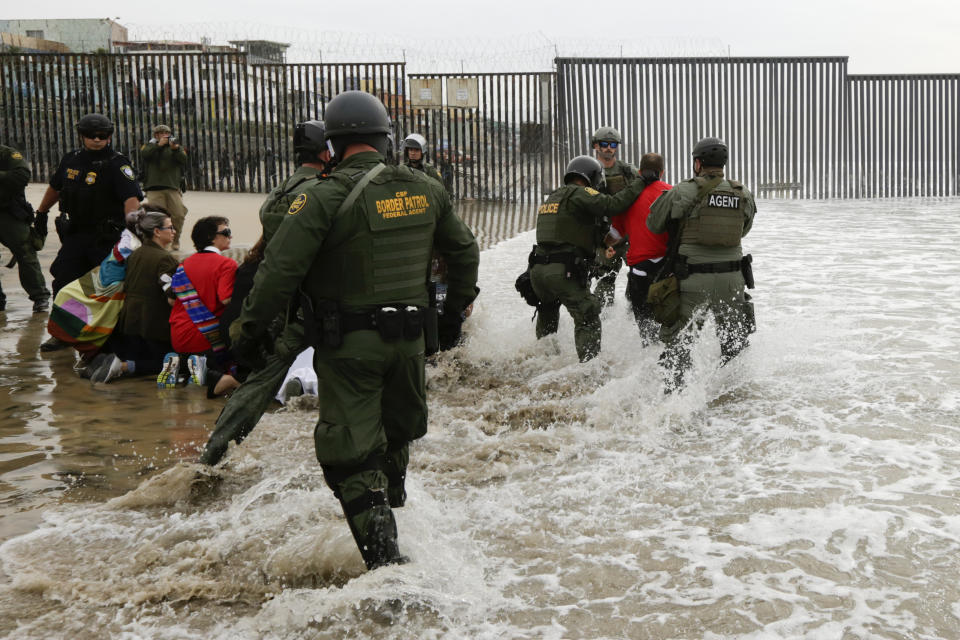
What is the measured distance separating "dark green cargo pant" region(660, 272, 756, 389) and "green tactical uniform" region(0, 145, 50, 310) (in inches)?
228

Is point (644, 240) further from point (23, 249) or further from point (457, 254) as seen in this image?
point (23, 249)

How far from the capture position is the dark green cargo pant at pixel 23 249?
8.78m

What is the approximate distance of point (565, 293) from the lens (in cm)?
703

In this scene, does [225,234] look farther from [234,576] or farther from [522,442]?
[234,576]

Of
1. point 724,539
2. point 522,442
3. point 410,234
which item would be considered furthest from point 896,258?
point 410,234

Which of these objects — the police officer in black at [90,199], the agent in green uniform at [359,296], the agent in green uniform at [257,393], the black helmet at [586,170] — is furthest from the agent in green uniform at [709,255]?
the police officer in black at [90,199]

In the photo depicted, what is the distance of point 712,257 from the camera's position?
20.0 ft

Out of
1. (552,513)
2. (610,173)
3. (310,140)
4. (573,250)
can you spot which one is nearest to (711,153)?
(573,250)

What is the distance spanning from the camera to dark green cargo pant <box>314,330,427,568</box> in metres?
3.51

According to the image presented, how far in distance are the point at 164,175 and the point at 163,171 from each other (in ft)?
0.19

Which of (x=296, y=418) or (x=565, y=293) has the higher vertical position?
(x=565, y=293)

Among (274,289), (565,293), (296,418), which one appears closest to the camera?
(274,289)

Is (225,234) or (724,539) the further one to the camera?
(225,234)

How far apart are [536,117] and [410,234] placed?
16644mm
